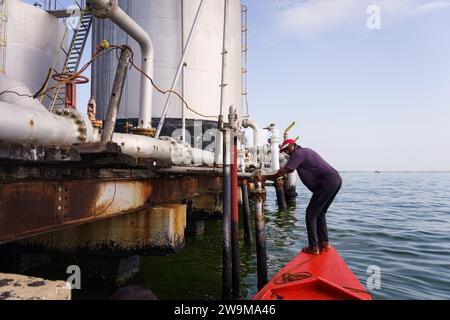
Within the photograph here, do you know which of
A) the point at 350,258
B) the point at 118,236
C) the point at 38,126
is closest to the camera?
the point at 38,126

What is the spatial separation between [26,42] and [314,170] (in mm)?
19053

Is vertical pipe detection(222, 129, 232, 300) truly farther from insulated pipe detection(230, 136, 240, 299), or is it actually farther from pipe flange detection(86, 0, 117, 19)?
pipe flange detection(86, 0, 117, 19)

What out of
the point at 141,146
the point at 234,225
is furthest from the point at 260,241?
the point at 141,146

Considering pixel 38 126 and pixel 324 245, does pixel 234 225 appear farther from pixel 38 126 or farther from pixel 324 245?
pixel 38 126

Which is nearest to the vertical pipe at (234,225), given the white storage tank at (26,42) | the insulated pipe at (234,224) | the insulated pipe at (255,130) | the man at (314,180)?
the insulated pipe at (234,224)

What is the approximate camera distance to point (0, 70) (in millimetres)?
17031

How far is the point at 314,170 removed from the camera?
715 centimetres

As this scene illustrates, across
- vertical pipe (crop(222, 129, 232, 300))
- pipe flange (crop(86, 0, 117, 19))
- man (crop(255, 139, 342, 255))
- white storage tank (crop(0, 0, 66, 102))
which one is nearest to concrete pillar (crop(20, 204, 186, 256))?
vertical pipe (crop(222, 129, 232, 300))

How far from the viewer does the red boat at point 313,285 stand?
15.9ft

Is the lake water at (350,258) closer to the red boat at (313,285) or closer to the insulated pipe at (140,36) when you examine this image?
the red boat at (313,285)

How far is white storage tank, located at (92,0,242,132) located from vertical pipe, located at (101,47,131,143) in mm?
15582

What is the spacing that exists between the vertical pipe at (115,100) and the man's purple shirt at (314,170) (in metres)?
3.54

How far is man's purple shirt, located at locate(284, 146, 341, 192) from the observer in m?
7.07
